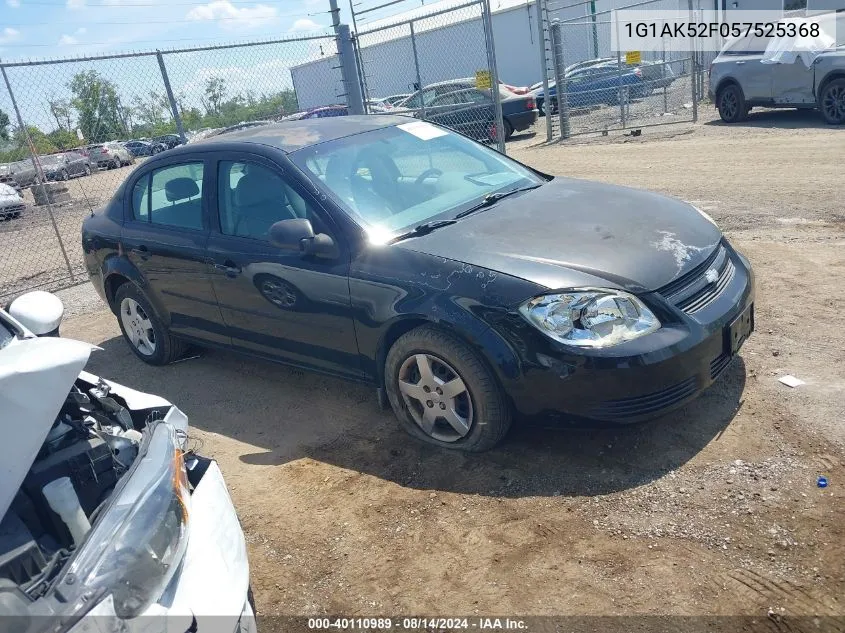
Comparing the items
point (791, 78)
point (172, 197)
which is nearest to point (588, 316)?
point (172, 197)

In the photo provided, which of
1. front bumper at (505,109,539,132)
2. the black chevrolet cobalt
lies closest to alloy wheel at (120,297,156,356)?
the black chevrolet cobalt

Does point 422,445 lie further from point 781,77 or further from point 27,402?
point 781,77

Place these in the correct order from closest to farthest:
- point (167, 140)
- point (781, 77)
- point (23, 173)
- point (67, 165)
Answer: point (67, 165), point (23, 173), point (167, 140), point (781, 77)

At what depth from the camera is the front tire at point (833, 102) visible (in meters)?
11.8

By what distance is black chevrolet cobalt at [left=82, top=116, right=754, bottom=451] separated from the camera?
3395 mm

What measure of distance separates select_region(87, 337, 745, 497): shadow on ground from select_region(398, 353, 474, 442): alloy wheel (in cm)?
15

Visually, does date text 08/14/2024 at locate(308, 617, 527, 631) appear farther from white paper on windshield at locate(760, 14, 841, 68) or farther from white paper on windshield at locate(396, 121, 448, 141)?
white paper on windshield at locate(760, 14, 841, 68)

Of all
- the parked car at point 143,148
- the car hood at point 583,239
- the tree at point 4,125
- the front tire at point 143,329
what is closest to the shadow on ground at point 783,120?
the car hood at point 583,239

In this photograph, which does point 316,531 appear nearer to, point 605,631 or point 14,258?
point 605,631

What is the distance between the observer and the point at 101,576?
1975mm

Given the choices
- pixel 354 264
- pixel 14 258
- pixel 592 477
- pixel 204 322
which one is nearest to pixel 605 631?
pixel 592 477

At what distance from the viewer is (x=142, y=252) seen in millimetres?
5340

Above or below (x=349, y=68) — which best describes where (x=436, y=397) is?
below

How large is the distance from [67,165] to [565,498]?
898cm
